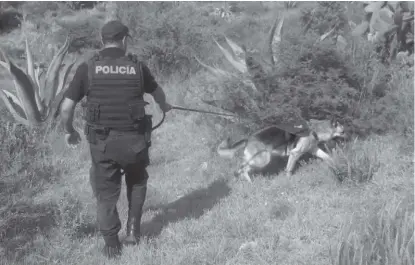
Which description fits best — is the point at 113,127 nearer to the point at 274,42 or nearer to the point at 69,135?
the point at 69,135

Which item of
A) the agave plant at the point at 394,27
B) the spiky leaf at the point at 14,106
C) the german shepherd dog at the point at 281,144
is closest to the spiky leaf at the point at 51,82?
the spiky leaf at the point at 14,106

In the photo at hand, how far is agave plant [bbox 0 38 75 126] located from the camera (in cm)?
623

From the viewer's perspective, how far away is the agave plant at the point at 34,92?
6.23m

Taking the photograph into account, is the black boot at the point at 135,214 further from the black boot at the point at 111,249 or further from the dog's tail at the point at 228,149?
the dog's tail at the point at 228,149

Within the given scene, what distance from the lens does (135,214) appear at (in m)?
4.05

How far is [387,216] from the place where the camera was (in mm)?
3316

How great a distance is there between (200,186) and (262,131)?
104 centimetres

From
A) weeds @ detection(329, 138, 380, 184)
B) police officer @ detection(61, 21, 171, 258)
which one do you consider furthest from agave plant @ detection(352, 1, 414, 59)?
police officer @ detection(61, 21, 171, 258)

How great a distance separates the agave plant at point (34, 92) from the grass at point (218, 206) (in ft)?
0.99

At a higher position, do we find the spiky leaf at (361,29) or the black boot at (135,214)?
the spiky leaf at (361,29)

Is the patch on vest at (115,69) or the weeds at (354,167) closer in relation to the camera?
the patch on vest at (115,69)

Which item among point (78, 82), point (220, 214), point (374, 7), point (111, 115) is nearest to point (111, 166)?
point (111, 115)

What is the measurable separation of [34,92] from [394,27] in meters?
5.72

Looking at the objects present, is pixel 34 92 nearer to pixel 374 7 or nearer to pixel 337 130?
pixel 337 130
